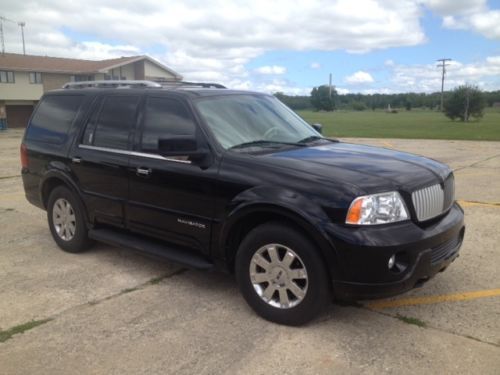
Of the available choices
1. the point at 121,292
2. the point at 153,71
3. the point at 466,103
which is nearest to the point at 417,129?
the point at 466,103

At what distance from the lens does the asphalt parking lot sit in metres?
3.27

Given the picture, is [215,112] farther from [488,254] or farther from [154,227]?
[488,254]

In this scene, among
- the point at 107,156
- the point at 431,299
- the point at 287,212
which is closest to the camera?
the point at 287,212

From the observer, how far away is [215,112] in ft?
14.8

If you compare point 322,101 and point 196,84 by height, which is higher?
point 322,101

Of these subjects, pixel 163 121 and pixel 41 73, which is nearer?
pixel 163 121

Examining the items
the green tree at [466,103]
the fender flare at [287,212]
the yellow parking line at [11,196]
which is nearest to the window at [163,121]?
the fender flare at [287,212]

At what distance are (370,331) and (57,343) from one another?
2.29 metres

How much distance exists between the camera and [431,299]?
425 centimetres

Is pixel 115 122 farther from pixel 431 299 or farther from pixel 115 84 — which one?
pixel 431 299

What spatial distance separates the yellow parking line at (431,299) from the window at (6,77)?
4483 centimetres

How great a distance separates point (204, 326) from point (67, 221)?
263cm

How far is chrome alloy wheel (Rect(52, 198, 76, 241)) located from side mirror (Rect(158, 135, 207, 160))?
1.99m

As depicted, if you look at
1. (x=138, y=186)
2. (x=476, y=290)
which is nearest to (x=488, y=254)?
(x=476, y=290)
